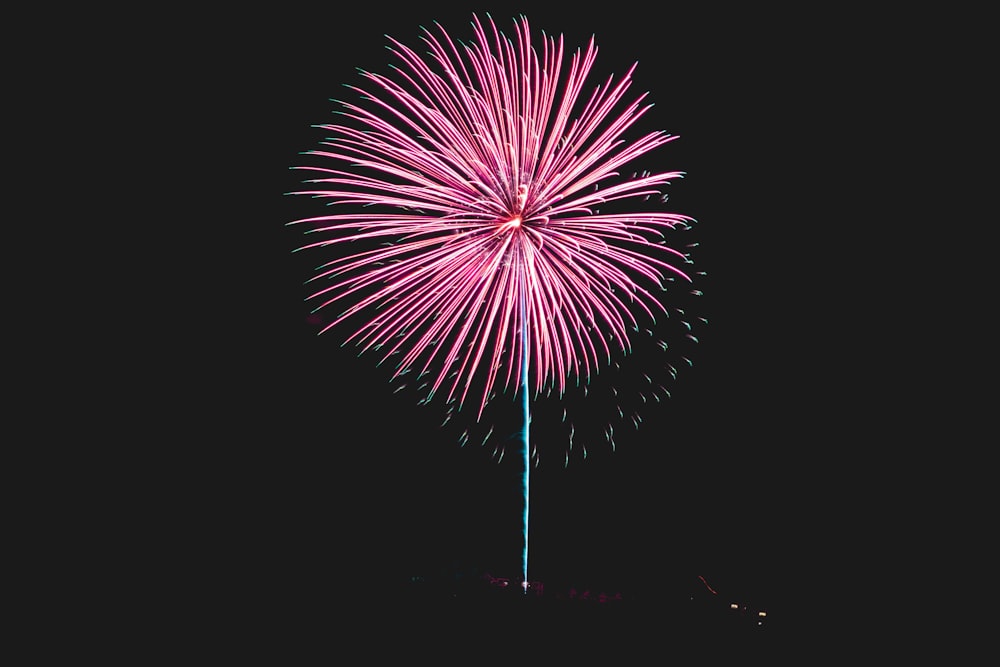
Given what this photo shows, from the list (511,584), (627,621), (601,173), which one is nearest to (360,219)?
(601,173)

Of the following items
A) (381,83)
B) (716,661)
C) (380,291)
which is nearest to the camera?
(381,83)

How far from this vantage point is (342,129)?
15.6 feet

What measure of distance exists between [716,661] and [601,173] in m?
4.38

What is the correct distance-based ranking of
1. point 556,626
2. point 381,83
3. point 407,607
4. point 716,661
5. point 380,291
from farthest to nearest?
point 407,607, point 556,626, point 716,661, point 380,291, point 381,83

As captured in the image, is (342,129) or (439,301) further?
(439,301)

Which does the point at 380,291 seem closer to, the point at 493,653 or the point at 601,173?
the point at 601,173

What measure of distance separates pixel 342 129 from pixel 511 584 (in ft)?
15.1

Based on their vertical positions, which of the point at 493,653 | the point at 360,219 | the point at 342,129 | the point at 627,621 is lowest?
the point at 493,653

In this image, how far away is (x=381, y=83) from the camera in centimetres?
473

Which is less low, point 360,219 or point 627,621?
point 360,219

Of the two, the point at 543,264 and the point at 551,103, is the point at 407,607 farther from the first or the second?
the point at 551,103

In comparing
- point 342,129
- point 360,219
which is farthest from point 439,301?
point 342,129

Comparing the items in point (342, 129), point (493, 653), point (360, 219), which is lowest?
point (493, 653)

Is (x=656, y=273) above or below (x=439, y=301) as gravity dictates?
above
